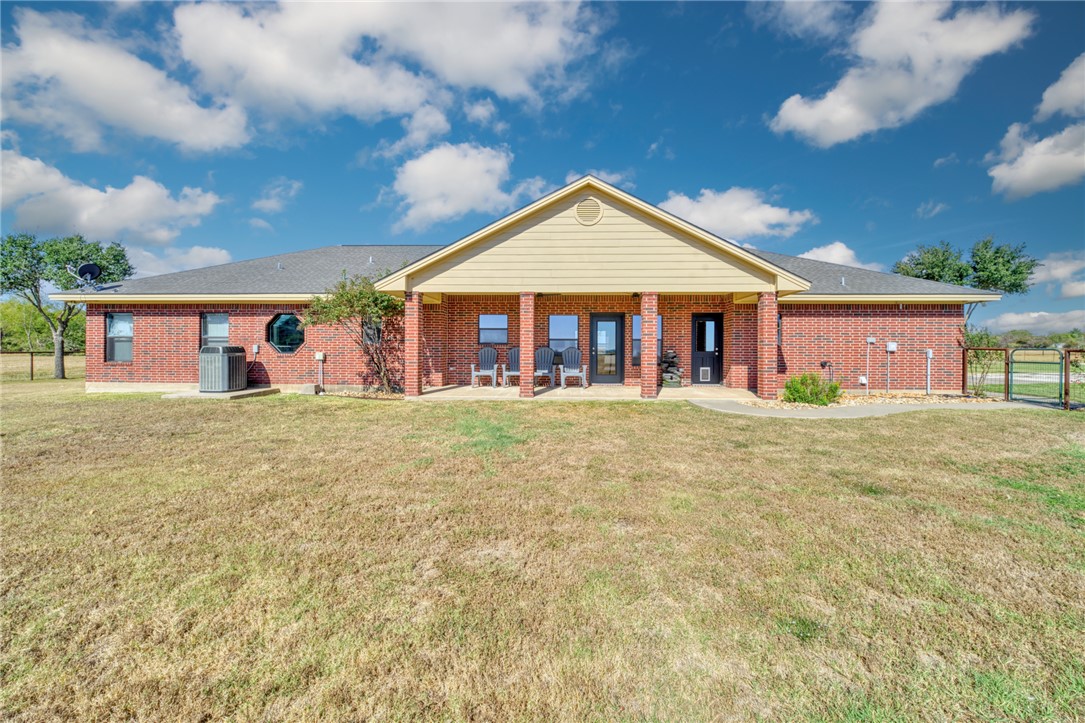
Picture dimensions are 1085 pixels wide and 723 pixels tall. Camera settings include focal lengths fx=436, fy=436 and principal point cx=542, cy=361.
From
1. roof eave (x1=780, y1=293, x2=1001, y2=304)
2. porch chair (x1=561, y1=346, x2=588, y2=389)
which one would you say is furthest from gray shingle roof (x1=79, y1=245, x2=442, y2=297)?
roof eave (x1=780, y1=293, x2=1001, y2=304)

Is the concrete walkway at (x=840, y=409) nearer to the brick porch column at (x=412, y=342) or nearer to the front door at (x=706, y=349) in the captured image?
the front door at (x=706, y=349)

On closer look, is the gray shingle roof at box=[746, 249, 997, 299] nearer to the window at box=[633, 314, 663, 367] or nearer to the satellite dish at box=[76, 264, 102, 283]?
the window at box=[633, 314, 663, 367]

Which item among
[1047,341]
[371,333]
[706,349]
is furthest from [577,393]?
[1047,341]

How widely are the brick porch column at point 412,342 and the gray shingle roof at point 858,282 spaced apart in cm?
848

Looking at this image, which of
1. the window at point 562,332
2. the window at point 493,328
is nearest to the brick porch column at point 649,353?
the window at point 562,332

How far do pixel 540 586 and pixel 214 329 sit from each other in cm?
1398

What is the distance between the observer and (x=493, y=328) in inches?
524

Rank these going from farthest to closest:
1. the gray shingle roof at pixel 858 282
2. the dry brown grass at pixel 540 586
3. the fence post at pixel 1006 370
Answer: the gray shingle roof at pixel 858 282 < the fence post at pixel 1006 370 < the dry brown grass at pixel 540 586

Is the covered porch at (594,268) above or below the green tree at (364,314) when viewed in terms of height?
above

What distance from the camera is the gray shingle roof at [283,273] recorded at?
40.6 ft

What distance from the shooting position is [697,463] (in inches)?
209

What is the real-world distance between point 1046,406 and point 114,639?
1486 centimetres

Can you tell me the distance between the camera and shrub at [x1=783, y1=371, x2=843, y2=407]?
9711 mm

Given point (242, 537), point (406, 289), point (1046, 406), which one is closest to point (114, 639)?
point (242, 537)
